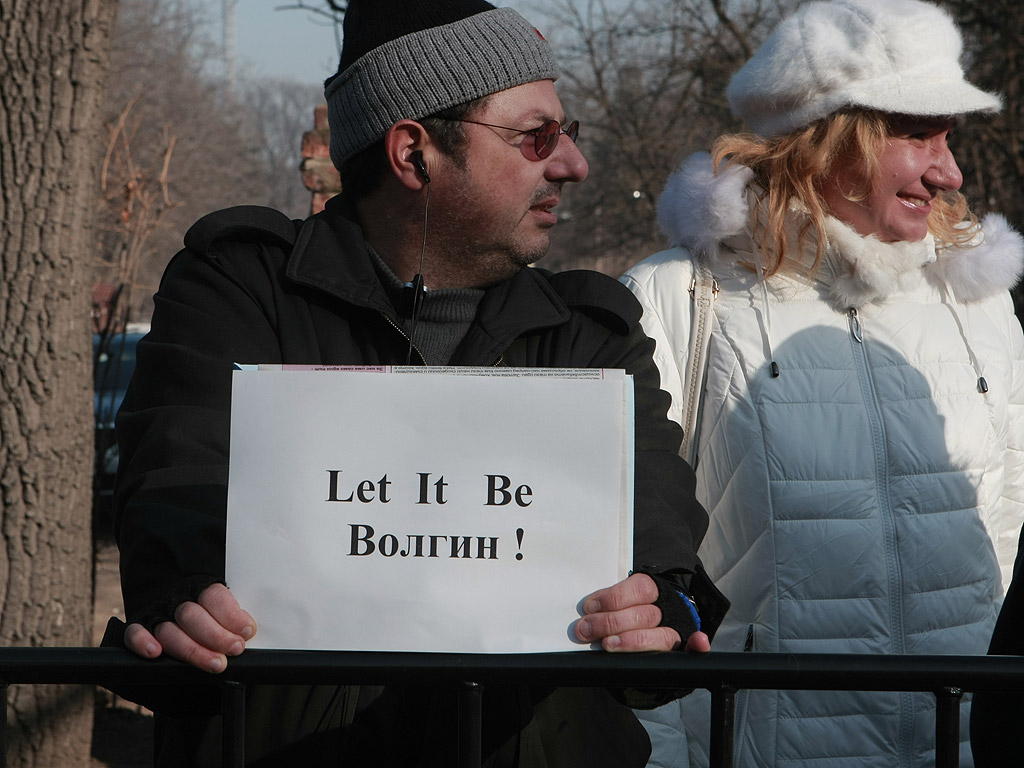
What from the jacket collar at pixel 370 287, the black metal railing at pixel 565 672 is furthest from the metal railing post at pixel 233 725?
the jacket collar at pixel 370 287

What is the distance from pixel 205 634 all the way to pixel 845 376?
1463 mm

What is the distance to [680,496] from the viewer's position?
5.26 ft

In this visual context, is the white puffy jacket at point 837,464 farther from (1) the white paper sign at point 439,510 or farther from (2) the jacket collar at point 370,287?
(1) the white paper sign at point 439,510

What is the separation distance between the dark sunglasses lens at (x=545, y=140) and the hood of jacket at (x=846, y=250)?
487 mm

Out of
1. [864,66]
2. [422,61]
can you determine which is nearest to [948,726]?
[422,61]

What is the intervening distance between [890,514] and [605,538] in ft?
3.85

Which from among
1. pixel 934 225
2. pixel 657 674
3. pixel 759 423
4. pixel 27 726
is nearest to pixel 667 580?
pixel 657 674

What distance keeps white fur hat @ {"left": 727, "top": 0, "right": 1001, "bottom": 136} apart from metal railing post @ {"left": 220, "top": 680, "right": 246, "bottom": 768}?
1.69 m

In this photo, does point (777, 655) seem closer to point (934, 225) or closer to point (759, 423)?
point (759, 423)

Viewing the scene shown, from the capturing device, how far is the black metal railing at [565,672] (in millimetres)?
1151

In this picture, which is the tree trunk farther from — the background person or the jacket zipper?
the jacket zipper

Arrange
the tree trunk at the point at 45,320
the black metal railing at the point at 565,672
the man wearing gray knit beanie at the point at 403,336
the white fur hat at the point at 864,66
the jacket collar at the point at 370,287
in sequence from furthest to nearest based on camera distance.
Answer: the tree trunk at the point at 45,320, the white fur hat at the point at 864,66, the jacket collar at the point at 370,287, the man wearing gray knit beanie at the point at 403,336, the black metal railing at the point at 565,672

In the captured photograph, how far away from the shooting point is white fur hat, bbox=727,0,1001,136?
7.25ft

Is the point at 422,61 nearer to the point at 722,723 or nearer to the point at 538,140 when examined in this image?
the point at 538,140
